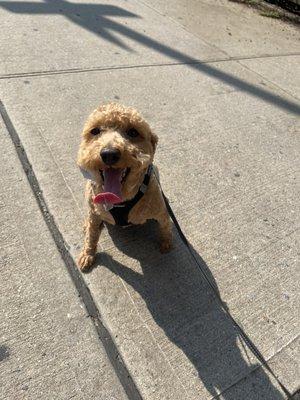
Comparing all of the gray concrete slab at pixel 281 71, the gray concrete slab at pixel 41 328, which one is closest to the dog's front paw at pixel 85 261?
the gray concrete slab at pixel 41 328

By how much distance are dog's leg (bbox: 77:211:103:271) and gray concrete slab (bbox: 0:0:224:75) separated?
2779mm

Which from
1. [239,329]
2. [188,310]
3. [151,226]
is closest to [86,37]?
[151,226]

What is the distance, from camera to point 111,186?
2.39 meters

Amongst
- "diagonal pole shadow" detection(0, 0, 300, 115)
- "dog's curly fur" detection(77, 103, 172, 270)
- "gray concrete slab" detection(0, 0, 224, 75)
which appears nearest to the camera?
"dog's curly fur" detection(77, 103, 172, 270)

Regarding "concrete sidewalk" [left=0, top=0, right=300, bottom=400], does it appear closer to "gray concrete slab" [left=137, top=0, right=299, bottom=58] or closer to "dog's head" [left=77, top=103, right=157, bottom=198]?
"gray concrete slab" [left=137, top=0, right=299, bottom=58]

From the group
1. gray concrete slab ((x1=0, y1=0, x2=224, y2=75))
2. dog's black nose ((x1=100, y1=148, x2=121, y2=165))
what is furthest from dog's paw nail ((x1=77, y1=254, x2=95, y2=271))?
gray concrete slab ((x1=0, y1=0, x2=224, y2=75))

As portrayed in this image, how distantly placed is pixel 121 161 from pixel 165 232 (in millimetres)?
887

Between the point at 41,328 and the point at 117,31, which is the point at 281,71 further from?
the point at 41,328

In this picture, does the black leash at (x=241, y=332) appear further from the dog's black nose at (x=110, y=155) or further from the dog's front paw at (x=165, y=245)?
the dog's black nose at (x=110, y=155)

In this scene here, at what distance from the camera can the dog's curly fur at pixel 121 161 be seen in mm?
2328

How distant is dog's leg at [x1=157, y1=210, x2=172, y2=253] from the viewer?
2.90 m

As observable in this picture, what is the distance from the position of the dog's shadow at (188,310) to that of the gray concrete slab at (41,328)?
41 cm

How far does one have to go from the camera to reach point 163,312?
2678 mm

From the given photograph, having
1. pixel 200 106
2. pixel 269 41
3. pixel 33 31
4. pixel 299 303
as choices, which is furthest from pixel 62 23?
pixel 299 303
